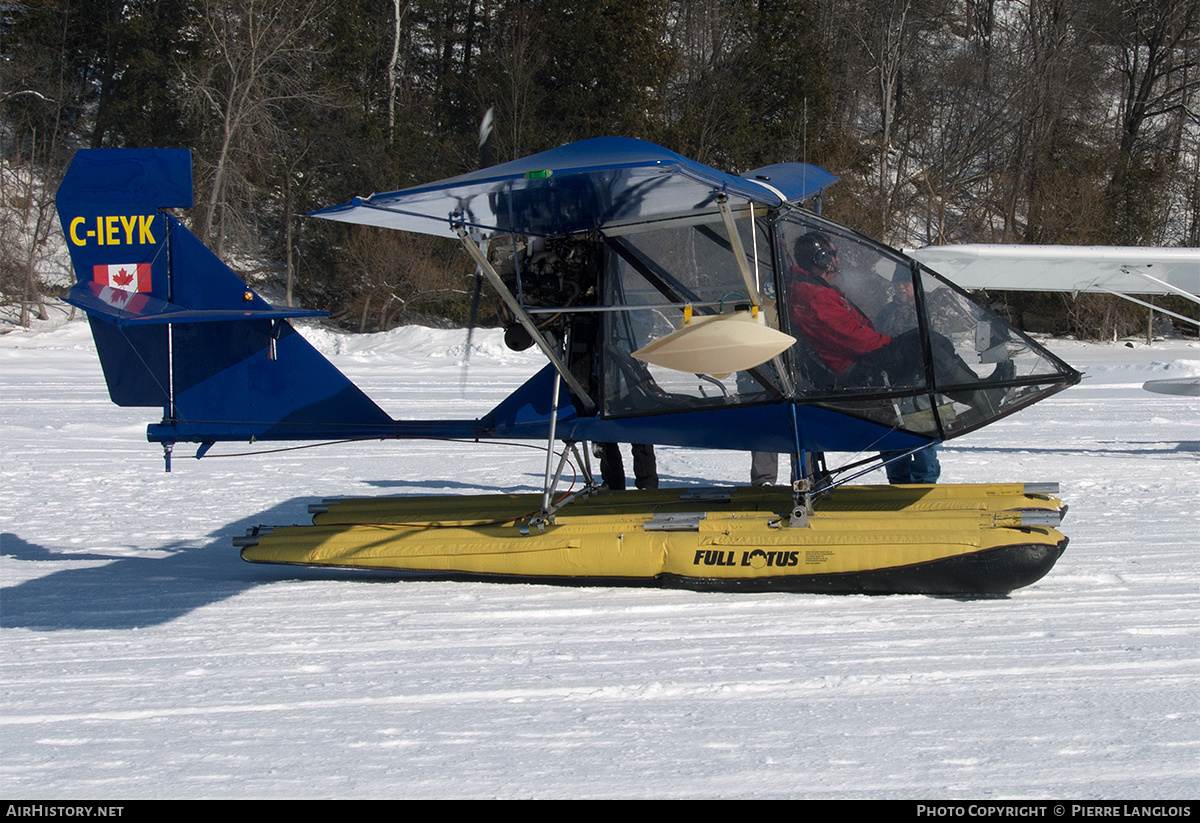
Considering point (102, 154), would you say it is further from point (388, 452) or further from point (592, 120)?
point (592, 120)

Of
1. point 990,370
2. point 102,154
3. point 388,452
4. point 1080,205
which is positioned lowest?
point 388,452

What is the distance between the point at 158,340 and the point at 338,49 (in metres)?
29.7

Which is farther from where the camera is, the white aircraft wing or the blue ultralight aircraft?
the white aircraft wing

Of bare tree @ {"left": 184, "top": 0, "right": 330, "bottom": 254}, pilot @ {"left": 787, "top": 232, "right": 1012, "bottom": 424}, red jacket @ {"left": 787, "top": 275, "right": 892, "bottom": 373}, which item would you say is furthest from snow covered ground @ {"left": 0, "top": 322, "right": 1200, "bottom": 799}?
bare tree @ {"left": 184, "top": 0, "right": 330, "bottom": 254}

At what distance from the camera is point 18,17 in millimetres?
31500

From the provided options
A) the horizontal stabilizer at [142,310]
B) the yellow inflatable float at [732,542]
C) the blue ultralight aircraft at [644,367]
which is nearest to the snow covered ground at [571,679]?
the yellow inflatable float at [732,542]

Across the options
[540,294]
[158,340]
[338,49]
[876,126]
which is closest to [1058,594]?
[540,294]

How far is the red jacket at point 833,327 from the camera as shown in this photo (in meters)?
5.17

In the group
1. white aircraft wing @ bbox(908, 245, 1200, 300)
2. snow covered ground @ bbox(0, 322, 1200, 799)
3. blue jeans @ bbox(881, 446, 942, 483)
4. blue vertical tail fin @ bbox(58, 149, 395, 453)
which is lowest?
snow covered ground @ bbox(0, 322, 1200, 799)

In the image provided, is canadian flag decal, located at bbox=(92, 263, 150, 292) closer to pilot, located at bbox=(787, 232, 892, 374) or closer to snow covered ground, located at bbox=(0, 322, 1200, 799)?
snow covered ground, located at bbox=(0, 322, 1200, 799)

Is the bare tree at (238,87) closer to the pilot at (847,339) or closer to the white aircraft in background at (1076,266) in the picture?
the white aircraft in background at (1076,266)

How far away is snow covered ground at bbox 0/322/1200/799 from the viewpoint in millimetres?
2875

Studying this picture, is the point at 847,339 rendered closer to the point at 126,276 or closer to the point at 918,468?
the point at 918,468

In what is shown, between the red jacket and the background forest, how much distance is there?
2456cm
